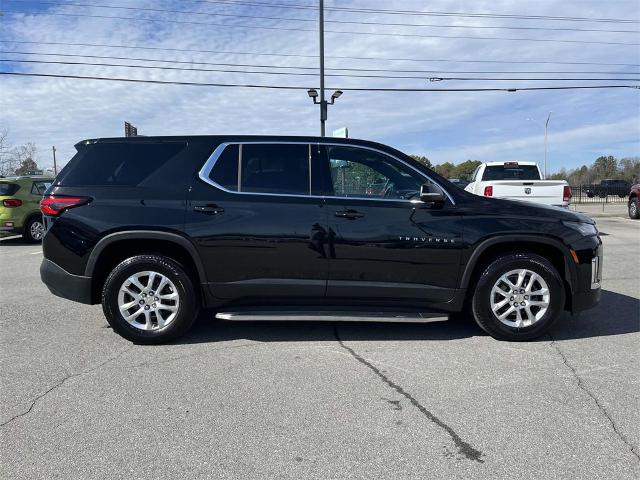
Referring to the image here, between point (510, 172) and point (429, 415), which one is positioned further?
point (510, 172)

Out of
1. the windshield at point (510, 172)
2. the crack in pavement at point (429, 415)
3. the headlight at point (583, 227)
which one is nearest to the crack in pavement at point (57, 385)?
the crack in pavement at point (429, 415)

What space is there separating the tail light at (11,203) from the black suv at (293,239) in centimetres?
888

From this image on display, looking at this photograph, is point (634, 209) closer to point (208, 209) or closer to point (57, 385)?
point (208, 209)

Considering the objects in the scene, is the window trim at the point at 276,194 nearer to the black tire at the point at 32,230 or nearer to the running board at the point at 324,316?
the running board at the point at 324,316

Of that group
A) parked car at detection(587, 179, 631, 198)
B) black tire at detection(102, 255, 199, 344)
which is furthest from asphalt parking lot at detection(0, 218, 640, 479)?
parked car at detection(587, 179, 631, 198)

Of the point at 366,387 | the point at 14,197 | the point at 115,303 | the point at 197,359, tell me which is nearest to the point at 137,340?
the point at 115,303

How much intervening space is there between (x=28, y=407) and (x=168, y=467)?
1347 mm

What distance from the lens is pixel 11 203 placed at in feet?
39.4

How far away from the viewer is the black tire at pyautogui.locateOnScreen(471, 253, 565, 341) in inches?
179

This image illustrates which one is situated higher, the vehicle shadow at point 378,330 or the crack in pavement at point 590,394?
the vehicle shadow at point 378,330

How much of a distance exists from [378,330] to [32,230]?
36.5 feet

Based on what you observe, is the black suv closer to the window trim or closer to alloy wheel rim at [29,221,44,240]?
the window trim

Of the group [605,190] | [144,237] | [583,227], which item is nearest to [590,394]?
[583,227]

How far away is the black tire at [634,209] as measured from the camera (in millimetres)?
18203
